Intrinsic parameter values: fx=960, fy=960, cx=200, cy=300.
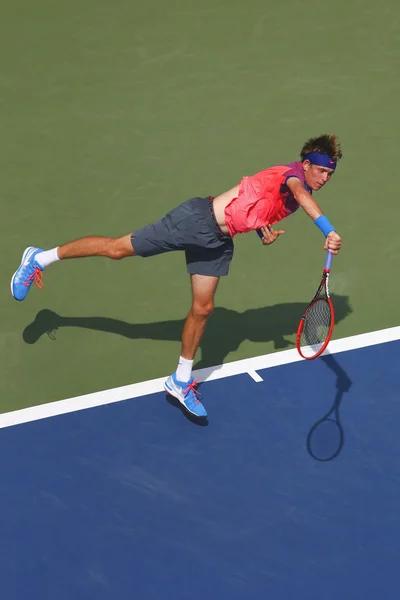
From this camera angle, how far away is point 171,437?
7.12m

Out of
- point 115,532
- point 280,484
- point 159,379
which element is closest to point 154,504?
point 115,532

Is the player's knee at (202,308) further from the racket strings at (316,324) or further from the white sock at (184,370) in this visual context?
the racket strings at (316,324)

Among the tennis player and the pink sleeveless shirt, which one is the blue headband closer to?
the tennis player

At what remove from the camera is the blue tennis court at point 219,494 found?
237 inches

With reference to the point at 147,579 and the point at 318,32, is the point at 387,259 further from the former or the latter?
the point at 147,579

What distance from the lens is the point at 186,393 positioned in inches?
287

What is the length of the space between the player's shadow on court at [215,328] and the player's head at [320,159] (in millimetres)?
1704

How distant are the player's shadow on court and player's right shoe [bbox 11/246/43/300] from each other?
448mm

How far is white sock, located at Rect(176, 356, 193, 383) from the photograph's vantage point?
7.31 meters

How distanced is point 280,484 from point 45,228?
11.3 ft

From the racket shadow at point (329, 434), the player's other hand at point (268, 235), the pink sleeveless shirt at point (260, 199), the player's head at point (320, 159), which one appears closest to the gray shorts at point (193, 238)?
→ the pink sleeveless shirt at point (260, 199)

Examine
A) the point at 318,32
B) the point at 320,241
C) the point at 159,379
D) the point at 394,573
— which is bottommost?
the point at 394,573

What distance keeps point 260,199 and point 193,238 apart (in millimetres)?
573

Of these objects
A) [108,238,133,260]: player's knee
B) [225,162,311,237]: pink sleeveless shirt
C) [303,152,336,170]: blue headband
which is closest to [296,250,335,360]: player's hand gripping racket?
[225,162,311,237]: pink sleeveless shirt
